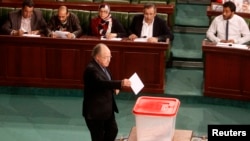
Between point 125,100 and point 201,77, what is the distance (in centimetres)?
126

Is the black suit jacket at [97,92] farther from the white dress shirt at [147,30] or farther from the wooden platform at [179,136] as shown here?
the white dress shirt at [147,30]

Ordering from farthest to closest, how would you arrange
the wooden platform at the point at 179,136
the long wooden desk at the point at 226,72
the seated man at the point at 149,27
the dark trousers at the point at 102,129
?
the seated man at the point at 149,27 < the long wooden desk at the point at 226,72 < the dark trousers at the point at 102,129 < the wooden platform at the point at 179,136

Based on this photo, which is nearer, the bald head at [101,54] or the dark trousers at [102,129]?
the bald head at [101,54]

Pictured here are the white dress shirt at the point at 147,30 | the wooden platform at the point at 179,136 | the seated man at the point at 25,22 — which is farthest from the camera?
the seated man at the point at 25,22

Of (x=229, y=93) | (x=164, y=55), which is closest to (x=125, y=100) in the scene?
(x=164, y=55)

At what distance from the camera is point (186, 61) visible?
28.9ft

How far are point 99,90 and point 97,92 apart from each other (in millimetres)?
26

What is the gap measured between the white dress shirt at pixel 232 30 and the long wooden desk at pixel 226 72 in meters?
0.23

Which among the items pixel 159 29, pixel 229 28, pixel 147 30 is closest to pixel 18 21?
pixel 147 30

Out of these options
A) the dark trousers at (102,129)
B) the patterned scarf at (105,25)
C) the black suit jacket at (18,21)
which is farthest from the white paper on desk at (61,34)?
the dark trousers at (102,129)

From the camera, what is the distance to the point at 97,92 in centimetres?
542

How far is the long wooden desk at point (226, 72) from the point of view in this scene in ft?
24.6

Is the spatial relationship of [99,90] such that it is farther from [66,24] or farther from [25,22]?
[25,22]

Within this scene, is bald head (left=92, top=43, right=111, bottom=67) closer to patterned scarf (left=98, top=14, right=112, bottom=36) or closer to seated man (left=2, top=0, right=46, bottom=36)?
patterned scarf (left=98, top=14, right=112, bottom=36)
